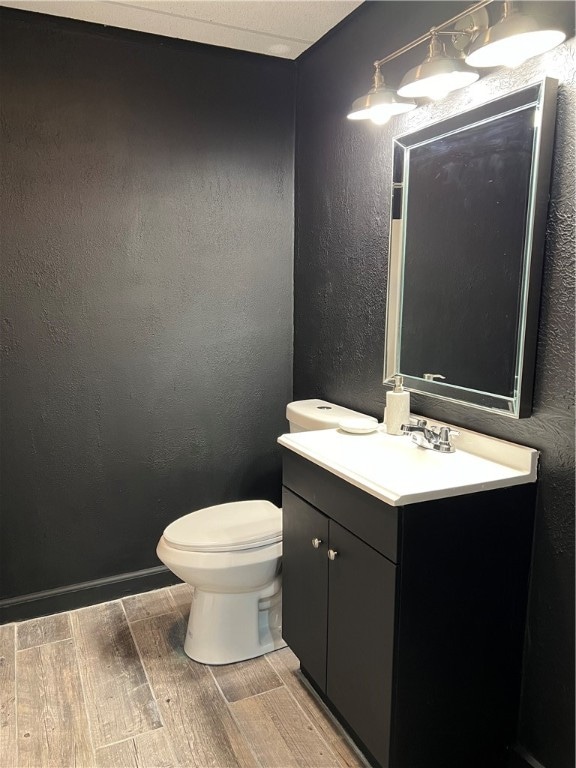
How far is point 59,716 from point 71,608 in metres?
0.60

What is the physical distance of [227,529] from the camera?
2004 mm

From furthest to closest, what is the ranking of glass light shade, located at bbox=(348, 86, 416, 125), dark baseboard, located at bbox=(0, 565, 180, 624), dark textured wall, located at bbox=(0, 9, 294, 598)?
dark baseboard, located at bbox=(0, 565, 180, 624)
dark textured wall, located at bbox=(0, 9, 294, 598)
glass light shade, located at bbox=(348, 86, 416, 125)

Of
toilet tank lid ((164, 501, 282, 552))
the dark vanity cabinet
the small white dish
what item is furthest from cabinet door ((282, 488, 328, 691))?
the small white dish

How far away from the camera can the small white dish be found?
1.85 meters

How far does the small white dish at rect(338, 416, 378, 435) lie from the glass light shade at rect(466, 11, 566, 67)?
1.04 meters

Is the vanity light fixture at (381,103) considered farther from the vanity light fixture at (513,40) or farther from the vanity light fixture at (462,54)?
the vanity light fixture at (513,40)

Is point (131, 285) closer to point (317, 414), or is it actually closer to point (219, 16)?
point (317, 414)

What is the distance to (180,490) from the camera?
248cm

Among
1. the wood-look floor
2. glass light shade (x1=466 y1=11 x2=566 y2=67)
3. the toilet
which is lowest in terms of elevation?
the wood-look floor

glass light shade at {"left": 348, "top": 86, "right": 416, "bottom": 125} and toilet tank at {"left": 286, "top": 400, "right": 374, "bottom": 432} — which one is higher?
glass light shade at {"left": 348, "top": 86, "right": 416, "bottom": 125}

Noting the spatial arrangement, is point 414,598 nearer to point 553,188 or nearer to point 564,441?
point 564,441

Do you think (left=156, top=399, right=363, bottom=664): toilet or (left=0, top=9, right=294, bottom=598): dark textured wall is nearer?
(left=156, top=399, right=363, bottom=664): toilet

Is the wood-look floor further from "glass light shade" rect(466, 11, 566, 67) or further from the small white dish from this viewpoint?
"glass light shade" rect(466, 11, 566, 67)

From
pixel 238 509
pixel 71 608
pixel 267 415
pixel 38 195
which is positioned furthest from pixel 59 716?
pixel 38 195
